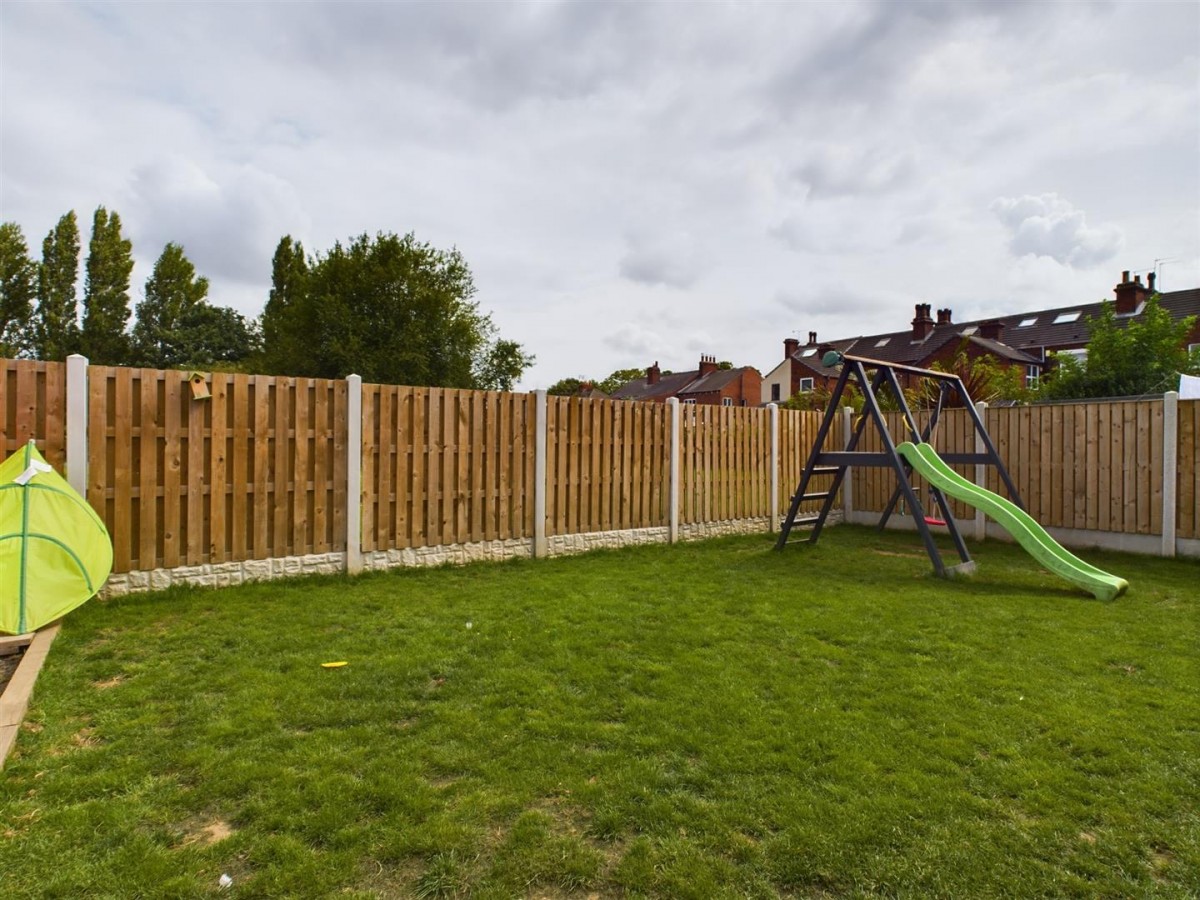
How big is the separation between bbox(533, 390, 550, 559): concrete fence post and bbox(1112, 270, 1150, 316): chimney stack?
3048 centimetres

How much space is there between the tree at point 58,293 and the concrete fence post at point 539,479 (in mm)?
33964

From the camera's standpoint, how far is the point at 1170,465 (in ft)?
25.7

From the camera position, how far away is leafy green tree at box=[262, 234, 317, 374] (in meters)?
25.3

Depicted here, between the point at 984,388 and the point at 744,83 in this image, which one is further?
the point at 984,388

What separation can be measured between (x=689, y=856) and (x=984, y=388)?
15.4 meters

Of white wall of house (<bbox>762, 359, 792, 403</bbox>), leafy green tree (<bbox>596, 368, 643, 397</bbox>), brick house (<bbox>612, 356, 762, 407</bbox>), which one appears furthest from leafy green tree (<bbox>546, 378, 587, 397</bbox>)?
white wall of house (<bbox>762, 359, 792, 403</bbox>)

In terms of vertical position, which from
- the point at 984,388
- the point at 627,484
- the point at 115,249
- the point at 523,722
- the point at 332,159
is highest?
the point at 115,249

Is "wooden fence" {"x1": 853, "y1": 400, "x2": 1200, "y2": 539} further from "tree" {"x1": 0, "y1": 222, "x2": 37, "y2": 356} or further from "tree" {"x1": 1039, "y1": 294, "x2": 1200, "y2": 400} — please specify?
"tree" {"x1": 0, "y1": 222, "x2": 37, "y2": 356}

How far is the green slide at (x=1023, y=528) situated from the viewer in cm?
576

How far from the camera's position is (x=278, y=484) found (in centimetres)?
595

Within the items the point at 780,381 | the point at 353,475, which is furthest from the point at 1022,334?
the point at 353,475

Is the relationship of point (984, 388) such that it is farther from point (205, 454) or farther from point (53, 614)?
point (53, 614)

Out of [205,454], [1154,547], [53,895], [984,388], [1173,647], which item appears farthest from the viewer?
[984,388]

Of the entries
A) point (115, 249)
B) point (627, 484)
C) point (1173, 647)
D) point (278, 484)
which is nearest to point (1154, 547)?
point (1173, 647)
